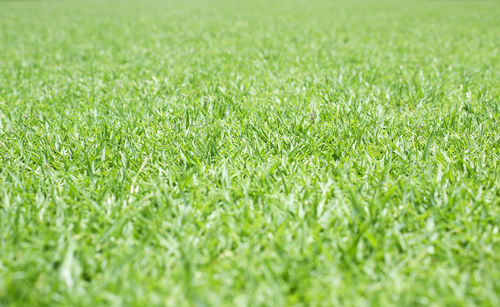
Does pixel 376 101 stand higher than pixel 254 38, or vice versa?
pixel 254 38

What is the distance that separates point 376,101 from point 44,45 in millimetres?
6435

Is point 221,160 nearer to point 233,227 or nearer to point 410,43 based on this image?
point 233,227

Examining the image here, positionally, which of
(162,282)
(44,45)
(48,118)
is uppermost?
(44,45)

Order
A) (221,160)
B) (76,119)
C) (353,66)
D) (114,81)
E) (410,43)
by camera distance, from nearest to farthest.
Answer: (221,160) → (76,119) → (114,81) → (353,66) → (410,43)

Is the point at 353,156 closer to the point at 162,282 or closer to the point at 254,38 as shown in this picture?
the point at 162,282

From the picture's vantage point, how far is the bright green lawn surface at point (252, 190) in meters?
1.25

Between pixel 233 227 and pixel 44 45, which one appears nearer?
pixel 233 227

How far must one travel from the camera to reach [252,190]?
1797 mm

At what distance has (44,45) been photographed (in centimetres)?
664

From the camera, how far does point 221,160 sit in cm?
208

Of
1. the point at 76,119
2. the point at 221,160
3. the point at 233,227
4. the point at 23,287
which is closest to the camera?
the point at 23,287

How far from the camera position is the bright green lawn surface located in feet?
4.09

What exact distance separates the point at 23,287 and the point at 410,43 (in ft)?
21.9

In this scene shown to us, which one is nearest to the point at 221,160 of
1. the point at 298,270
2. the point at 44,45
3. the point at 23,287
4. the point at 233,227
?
the point at 233,227
